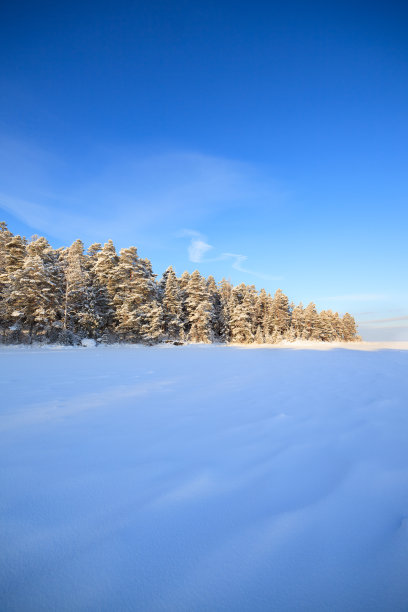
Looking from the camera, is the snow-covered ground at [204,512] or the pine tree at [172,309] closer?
the snow-covered ground at [204,512]

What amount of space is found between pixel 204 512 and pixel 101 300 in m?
26.7

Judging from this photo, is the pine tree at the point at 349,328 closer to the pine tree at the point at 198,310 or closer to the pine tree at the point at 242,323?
the pine tree at the point at 242,323

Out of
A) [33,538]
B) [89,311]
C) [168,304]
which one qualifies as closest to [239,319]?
[168,304]

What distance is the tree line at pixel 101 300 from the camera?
67.9ft

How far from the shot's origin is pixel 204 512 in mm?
1553

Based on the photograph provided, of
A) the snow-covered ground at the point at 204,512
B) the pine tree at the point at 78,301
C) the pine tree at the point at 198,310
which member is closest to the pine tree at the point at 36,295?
the pine tree at the point at 78,301

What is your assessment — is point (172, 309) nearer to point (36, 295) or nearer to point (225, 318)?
point (225, 318)

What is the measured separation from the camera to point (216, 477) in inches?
76.4

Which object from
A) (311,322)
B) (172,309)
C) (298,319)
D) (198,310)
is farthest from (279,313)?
(172,309)

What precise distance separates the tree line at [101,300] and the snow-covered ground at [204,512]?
19809mm

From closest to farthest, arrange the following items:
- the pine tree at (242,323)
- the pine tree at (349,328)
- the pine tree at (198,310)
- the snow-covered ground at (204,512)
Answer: the snow-covered ground at (204,512), the pine tree at (198,310), the pine tree at (242,323), the pine tree at (349,328)

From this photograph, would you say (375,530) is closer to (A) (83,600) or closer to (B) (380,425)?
(A) (83,600)

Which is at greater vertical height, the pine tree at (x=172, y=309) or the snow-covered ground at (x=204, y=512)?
the pine tree at (x=172, y=309)

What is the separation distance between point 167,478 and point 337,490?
117 cm
